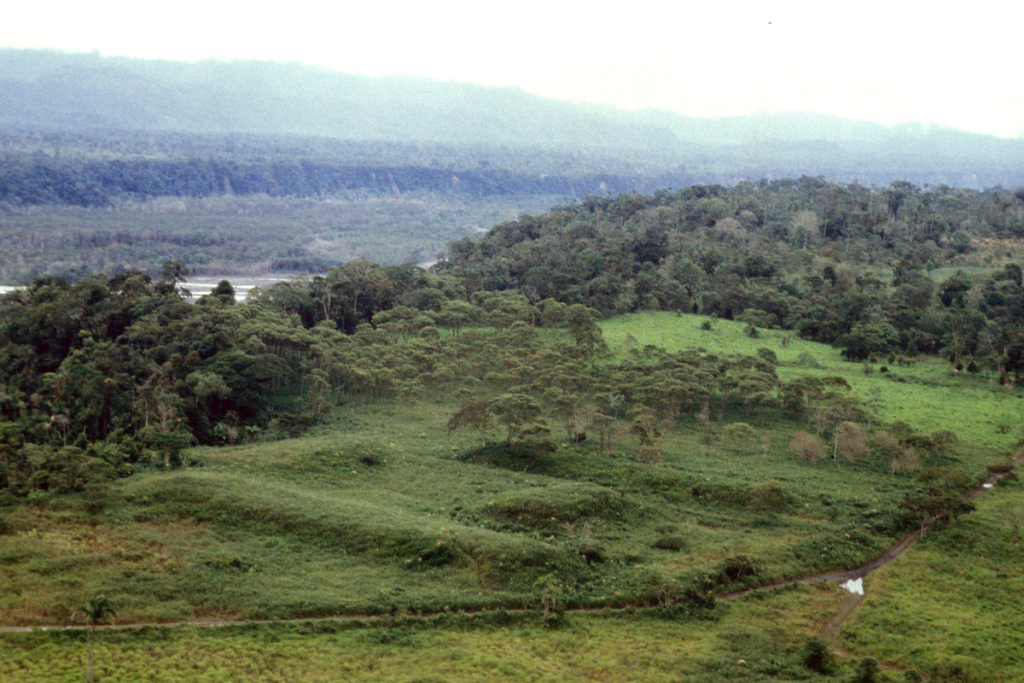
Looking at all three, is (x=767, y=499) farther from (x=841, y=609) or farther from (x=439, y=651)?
(x=439, y=651)

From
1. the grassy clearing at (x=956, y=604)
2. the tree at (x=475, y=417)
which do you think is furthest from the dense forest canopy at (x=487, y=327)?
the grassy clearing at (x=956, y=604)

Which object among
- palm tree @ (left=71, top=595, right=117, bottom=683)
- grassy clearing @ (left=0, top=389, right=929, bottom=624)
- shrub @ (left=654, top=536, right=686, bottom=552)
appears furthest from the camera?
shrub @ (left=654, top=536, right=686, bottom=552)

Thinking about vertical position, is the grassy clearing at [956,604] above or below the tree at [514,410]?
below

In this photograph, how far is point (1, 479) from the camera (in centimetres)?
3653

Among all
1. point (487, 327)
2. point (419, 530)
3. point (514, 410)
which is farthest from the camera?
point (487, 327)

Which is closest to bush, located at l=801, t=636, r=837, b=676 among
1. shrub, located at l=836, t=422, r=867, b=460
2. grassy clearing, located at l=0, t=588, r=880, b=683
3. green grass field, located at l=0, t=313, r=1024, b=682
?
grassy clearing, located at l=0, t=588, r=880, b=683

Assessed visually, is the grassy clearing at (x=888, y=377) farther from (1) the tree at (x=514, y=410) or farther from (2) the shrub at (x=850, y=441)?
(1) the tree at (x=514, y=410)

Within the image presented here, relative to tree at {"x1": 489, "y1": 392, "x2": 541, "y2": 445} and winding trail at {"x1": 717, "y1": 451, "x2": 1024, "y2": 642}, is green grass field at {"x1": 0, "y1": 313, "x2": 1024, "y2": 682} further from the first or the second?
tree at {"x1": 489, "y1": 392, "x2": 541, "y2": 445}

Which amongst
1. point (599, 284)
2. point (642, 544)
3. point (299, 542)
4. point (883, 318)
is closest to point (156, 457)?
point (299, 542)

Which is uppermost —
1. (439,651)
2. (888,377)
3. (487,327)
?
(888,377)

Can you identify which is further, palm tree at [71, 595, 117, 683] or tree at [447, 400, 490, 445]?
tree at [447, 400, 490, 445]

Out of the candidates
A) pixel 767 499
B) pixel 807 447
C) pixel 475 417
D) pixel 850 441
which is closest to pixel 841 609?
pixel 767 499

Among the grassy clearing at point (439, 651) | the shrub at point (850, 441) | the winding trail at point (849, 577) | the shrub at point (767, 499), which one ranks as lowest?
the grassy clearing at point (439, 651)

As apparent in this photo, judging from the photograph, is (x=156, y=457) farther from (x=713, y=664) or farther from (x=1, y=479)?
(x=713, y=664)
